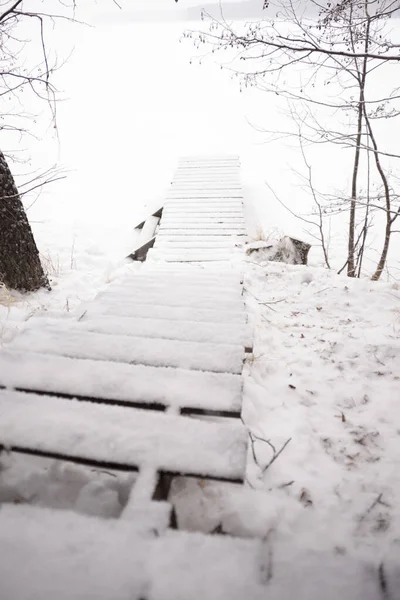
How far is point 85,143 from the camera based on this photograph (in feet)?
40.9

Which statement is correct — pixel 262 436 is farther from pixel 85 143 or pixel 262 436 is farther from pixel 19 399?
pixel 85 143

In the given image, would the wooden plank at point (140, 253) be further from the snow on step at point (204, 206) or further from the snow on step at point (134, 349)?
the snow on step at point (134, 349)

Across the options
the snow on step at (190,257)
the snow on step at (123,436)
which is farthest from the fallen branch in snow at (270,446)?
the snow on step at (190,257)

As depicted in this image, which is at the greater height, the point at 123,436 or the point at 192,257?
the point at 192,257

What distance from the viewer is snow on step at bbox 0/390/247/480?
966 millimetres

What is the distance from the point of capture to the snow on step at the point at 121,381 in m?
1.22

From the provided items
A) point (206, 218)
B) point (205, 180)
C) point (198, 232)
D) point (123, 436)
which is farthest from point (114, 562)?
point (205, 180)

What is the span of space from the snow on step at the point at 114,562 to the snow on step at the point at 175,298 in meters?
1.71

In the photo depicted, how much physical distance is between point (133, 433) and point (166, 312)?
122cm

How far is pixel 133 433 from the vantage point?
1.06m

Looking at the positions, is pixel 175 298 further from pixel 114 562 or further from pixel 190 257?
pixel 190 257

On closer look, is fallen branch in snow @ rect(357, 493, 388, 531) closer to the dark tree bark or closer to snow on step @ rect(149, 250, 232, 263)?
the dark tree bark

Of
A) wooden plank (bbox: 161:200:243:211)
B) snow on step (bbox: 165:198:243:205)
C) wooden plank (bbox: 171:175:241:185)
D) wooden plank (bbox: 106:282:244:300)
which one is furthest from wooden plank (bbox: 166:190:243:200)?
wooden plank (bbox: 106:282:244:300)

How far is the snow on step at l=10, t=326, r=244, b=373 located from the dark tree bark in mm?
1938
